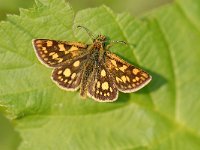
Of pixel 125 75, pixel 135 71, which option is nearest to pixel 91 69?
pixel 125 75

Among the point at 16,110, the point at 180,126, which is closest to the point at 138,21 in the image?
the point at 180,126

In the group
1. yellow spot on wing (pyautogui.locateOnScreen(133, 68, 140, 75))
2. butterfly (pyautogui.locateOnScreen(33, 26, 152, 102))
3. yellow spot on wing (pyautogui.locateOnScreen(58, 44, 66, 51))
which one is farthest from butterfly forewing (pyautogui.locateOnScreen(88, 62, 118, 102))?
yellow spot on wing (pyautogui.locateOnScreen(58, 44, 66, 51))

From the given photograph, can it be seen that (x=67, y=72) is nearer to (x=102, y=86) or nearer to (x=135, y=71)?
(x=102, y=86)

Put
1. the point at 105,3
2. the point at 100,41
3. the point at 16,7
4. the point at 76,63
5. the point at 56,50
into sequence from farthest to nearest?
the point at 105,3 → the point at 16,7 → the point at 76,63 → the point at 56,50 → the point at 100,41

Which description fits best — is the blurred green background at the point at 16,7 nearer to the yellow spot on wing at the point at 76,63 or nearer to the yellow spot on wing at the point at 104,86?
the yellow spot on wing at the point at 76,63

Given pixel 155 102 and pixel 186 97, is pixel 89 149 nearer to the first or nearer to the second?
pixel 155 102
